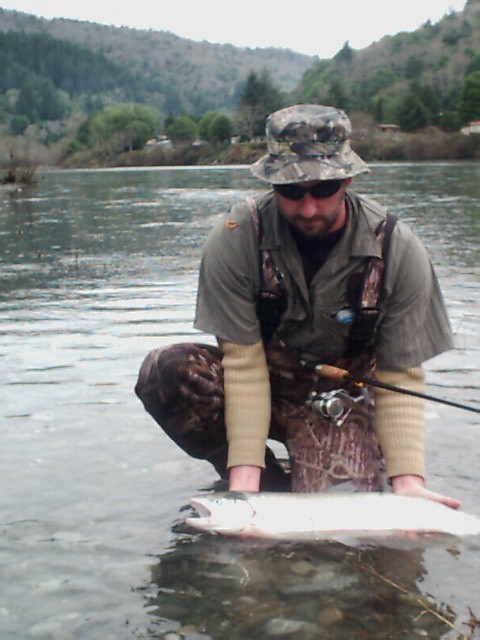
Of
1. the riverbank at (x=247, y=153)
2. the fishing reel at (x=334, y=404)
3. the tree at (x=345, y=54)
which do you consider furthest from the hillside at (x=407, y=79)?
the fishing reel at (x=334, y=404)

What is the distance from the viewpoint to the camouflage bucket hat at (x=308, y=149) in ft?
10.9

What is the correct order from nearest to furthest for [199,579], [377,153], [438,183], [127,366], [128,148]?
[199,579], [127,366], [438,183], [377,153], [128,148]

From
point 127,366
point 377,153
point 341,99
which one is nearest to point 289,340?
point 127,366

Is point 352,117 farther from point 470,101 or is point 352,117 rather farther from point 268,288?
point 268,288

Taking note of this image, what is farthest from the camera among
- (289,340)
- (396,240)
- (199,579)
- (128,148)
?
(128,148)

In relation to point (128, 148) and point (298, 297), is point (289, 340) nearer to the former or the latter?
point (298, 297)

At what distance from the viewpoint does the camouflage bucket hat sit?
331cm

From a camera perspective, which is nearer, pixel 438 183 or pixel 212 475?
pixel 212 475

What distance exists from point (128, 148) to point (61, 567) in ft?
459

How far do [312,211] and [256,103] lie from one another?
449 ft

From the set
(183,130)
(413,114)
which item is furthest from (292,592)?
(183,130)

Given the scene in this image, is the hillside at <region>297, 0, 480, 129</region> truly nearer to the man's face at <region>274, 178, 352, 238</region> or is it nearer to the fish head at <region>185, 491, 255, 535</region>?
the man's face at <region>274, 178, 352, 238</region>

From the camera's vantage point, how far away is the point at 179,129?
5595 inches

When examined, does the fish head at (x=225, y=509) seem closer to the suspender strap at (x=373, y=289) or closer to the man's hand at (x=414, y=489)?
the man's hand at (x=414, y=489)
